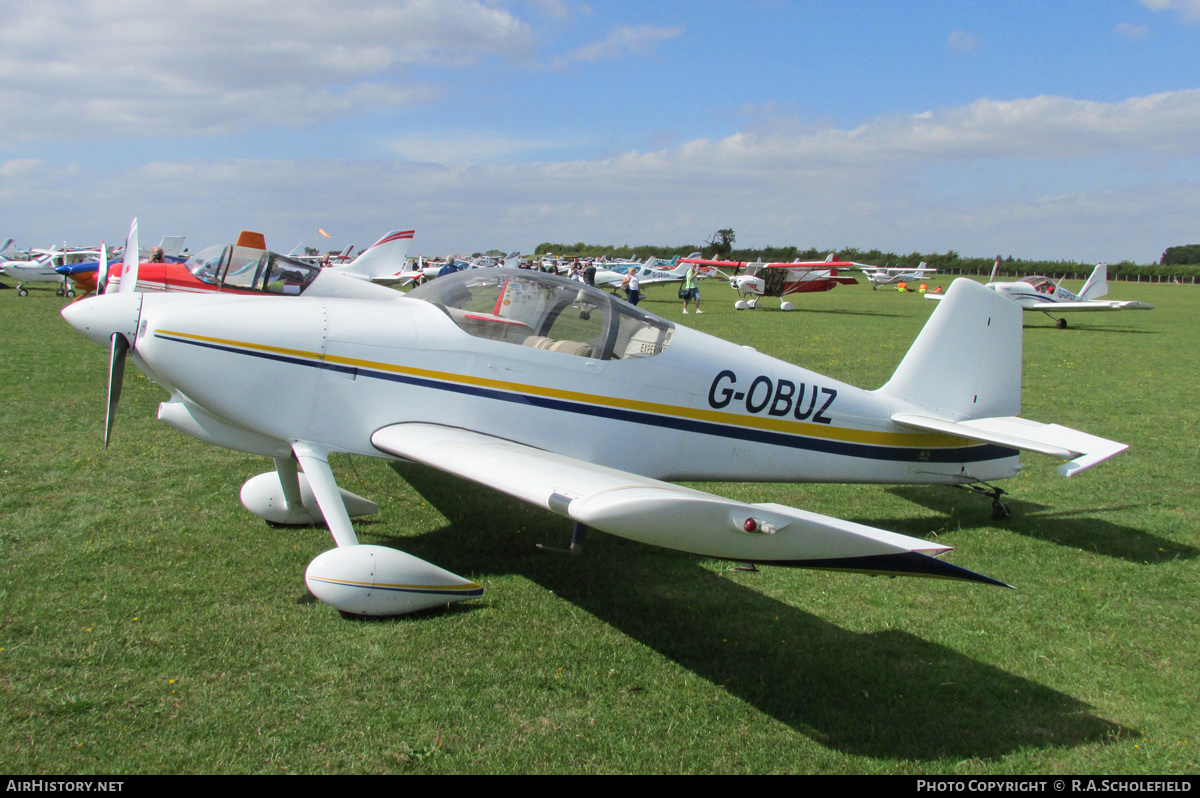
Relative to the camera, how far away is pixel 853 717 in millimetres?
3541

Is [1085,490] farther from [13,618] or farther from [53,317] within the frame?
[53,317]

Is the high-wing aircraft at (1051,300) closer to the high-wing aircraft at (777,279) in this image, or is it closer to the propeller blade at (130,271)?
the high-wing aircraft at (777,279)

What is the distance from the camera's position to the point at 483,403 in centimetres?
497

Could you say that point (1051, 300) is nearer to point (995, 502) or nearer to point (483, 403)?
point (995, 502)

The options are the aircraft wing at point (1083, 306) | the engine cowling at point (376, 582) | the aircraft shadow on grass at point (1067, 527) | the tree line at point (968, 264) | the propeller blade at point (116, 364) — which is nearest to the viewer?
the engine cowling at point (376, 582)

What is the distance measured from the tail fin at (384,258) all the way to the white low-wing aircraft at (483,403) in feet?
77.2

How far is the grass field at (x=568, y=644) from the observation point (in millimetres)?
3207

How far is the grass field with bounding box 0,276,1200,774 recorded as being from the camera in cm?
321

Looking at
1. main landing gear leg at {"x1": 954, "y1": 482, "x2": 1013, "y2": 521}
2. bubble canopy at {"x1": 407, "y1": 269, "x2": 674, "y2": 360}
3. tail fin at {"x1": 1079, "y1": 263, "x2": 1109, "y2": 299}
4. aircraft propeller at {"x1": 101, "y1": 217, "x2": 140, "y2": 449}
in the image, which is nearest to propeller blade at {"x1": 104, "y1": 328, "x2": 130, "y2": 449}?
aircraft propeller at {"x1": 101, "y1": 217, "x2": 140, "y2": 449}

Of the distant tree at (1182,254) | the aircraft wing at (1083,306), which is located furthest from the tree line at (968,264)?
the aircraft wing at (1083,306)

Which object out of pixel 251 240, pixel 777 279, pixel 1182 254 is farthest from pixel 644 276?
pixel 1182 254

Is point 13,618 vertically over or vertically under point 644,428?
under

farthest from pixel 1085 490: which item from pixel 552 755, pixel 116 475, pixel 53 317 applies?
pixel 53 317
